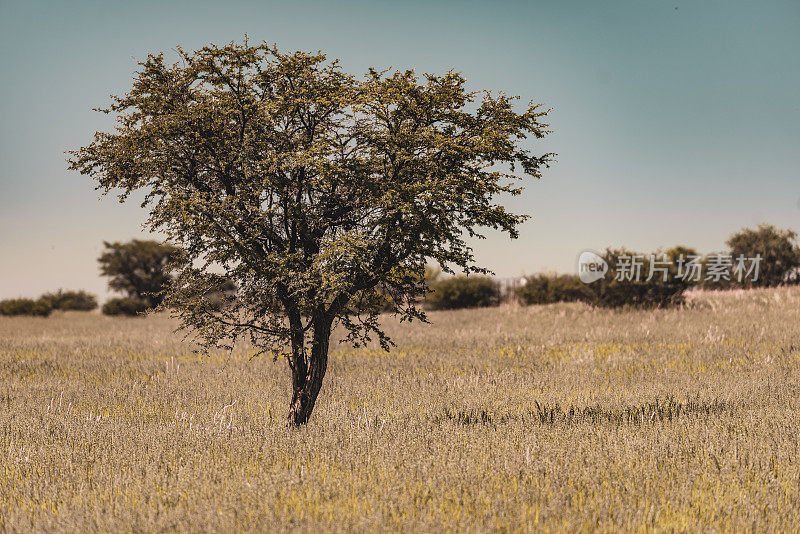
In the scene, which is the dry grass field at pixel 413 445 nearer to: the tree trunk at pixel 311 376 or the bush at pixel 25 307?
the tree trunk at pixel 311 376

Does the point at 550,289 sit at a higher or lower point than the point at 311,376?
higher

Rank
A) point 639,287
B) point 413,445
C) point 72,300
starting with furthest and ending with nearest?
point 72,300 < point 639,287 < point 413,445

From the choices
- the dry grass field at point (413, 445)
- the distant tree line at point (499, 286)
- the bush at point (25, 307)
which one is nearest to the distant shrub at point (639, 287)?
the distant tree line at point (499, 286)

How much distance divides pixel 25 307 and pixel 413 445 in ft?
160

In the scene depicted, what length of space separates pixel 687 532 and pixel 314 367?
4849 millimetres

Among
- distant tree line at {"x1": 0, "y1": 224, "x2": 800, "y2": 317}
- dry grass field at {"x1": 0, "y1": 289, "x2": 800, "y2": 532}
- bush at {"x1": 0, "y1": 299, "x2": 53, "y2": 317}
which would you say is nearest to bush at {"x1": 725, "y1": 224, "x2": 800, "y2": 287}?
distant tree line at {"x1": 0, "y1": 224, "x2": 800, "y2": 317}

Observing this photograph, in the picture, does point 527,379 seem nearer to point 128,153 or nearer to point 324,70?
point 324,70

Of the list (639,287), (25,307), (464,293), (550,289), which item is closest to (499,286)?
(464,293)

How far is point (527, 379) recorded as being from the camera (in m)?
12.2

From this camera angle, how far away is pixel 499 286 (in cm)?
3691

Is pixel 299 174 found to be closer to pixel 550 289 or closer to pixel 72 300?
pixel 550 289

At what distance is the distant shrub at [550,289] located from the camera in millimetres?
30489

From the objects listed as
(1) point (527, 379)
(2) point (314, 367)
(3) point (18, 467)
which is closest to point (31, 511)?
(3) point (18, 467)

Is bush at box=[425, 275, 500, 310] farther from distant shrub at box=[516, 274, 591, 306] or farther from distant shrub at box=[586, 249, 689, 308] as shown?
distant shrub at box=[586, 249, 689, 308]
